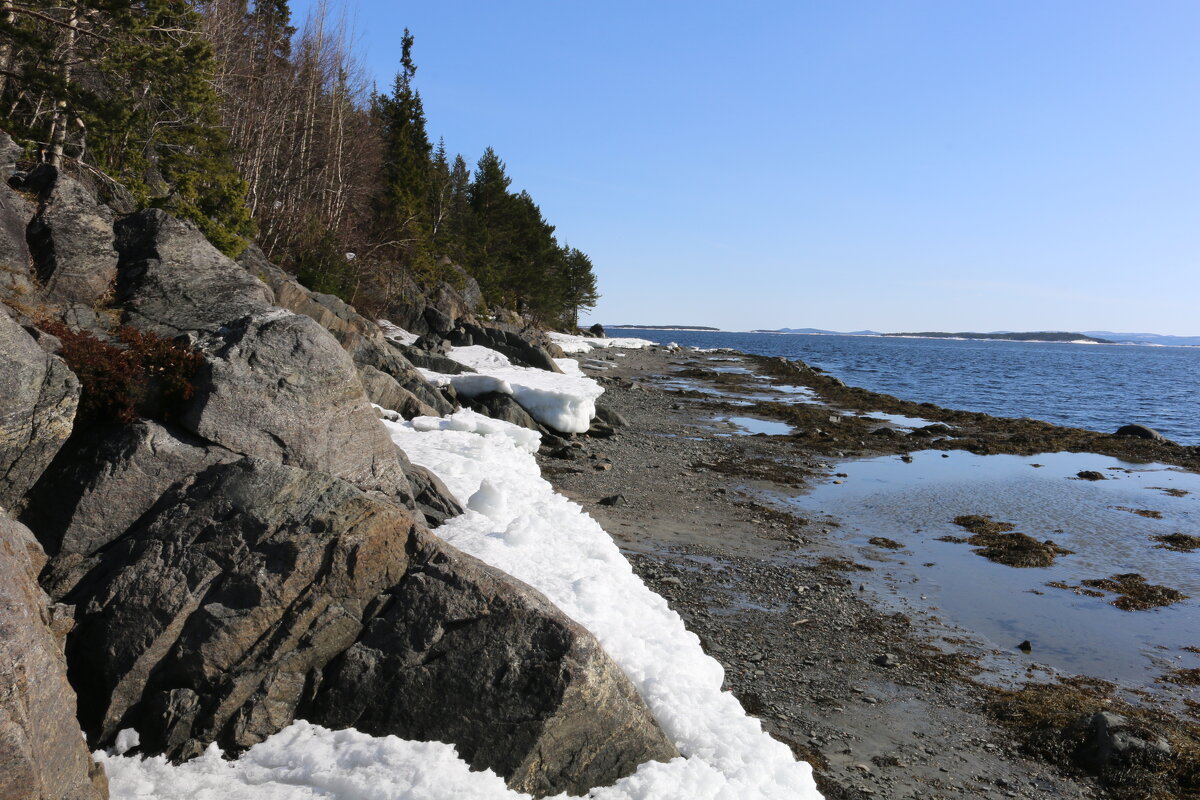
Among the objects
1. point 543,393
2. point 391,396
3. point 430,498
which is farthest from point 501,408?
point 430,498

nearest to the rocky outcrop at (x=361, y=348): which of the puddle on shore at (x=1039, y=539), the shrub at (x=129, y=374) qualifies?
the puddle on shore at (x=1039, y=539)

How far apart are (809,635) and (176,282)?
364 inches

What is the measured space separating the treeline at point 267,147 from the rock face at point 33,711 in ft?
36.6

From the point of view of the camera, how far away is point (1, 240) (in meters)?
8.66

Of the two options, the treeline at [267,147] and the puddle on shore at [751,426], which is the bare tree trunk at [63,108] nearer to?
the treeline at [267,147]

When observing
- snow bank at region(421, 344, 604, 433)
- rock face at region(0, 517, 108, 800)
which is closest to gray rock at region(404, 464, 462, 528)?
rock face at region(0, 517, 108, 800)

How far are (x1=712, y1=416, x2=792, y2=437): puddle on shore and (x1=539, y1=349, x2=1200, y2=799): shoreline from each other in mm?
3879

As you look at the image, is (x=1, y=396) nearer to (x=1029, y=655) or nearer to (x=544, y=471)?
(x=1029, y=655)

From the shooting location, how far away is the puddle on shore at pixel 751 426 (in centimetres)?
2777

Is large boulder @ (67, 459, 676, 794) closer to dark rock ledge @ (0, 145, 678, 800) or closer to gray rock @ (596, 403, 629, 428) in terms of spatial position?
dark rock ledge @ (0, 145, 678, 800)

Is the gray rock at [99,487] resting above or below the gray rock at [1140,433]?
above

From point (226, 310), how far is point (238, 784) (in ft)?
21.2

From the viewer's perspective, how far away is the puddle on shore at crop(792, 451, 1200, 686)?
10.8 metres

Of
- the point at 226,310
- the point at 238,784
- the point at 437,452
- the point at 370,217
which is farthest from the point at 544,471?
the point at 370,217
